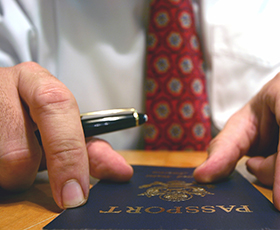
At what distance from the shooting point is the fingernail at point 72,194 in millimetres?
263

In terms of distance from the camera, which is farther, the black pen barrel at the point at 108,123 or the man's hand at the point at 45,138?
the black pen barrel at the point at 108,123

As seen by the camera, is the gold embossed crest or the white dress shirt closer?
the gold embossed crest

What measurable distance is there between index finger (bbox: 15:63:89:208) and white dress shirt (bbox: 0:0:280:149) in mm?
445

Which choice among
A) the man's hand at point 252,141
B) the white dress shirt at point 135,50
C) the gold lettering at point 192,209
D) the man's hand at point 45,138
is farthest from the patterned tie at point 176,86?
the gold lettering at point 192,209

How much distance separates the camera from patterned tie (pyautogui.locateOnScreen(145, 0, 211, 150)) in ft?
2.64

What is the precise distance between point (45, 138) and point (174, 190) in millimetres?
198

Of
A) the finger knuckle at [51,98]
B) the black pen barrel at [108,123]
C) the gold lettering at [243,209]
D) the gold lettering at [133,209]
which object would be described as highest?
the finger knuckle at [51,98]

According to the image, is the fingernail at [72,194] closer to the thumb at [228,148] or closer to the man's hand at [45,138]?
the man's hand at [45,138]

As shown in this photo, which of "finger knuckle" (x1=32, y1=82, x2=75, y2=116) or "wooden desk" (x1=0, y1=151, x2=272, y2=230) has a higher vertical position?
"finger knuckle" (x1=32, y1=82, x2=75, y2=116)

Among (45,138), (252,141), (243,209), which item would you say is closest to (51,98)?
(45,138)

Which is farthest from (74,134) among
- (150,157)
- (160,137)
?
(160,137)

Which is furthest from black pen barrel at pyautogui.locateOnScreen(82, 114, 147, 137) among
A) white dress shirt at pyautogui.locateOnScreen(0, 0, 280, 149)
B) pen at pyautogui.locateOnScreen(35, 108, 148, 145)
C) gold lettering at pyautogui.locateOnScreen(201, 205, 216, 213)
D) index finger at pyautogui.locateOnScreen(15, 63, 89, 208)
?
white dress shirt at pyautogui.locateOnScreen(0, 0, 280, 149)

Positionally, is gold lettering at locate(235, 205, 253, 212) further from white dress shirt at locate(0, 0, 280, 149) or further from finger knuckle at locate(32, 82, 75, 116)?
white dress shirt at locate(0, 0, 280, 149)

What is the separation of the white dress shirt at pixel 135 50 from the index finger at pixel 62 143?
44 cm
